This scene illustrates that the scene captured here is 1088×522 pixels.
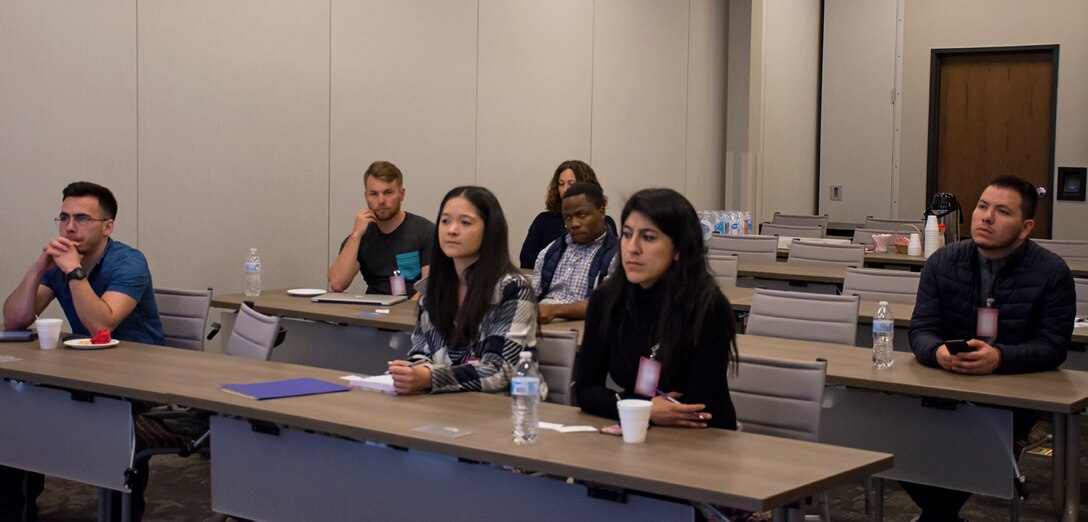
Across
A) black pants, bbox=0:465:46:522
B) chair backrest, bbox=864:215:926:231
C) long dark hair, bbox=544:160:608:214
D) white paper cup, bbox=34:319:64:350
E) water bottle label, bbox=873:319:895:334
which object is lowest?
black pants, bbox=0:465:46:522

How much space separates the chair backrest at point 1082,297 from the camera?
5.39 meters

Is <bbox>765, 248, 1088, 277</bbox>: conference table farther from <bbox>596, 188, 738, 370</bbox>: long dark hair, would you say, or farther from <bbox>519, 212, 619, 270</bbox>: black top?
<bbox>596, 188, 738, 370</bbox>: long dark hair

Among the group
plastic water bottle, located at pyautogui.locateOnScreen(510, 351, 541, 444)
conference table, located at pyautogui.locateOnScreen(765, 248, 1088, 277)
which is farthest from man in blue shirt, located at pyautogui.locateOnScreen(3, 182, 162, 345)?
conference table, located at pyautogui.locateOnScreen(765, 248, 1088, 277)

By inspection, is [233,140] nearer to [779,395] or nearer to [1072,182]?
[779,395]

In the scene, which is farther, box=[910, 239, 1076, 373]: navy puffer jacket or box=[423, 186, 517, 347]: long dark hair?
box=[910, 239, 1076, 373]: navy puffer jacket

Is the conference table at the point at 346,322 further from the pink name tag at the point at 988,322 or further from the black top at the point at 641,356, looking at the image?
the black top at the point at 641,356

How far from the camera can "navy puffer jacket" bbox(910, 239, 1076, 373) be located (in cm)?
417

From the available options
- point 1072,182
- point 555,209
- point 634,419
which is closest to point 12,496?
point 634,419

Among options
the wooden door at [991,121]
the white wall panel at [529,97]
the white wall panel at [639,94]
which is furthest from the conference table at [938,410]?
the wooden door at [991,121]

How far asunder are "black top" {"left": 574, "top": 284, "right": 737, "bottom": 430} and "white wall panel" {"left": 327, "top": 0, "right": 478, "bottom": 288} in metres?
4.68

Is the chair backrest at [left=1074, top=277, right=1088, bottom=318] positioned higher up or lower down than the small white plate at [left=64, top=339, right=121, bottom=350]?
higher up

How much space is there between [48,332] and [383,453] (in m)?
1.86

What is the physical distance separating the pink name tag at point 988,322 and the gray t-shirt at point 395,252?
120 inches

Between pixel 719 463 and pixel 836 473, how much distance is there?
0.26 meters
